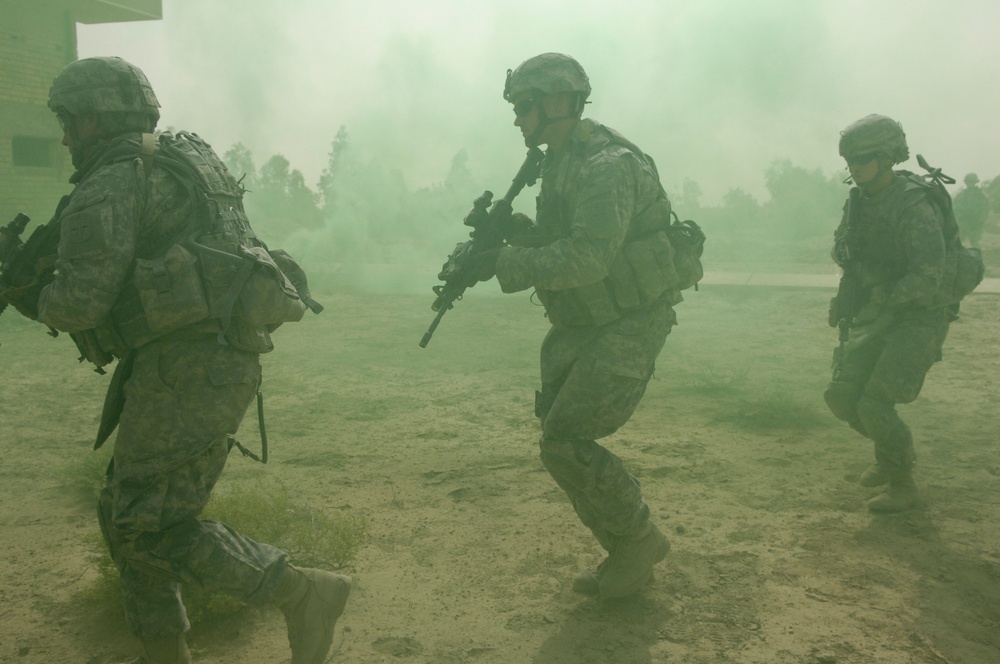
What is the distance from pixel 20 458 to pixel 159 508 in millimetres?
3505

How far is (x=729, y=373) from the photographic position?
7625mm

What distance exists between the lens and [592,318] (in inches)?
130

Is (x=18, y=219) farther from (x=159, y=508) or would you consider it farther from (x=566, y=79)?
(x=566, y=79)

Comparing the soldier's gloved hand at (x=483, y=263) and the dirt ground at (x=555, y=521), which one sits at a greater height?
the soldier's gloved hand at (x=483, y=263)

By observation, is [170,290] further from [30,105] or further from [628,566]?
[30,105]

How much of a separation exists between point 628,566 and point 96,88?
8.93 feet

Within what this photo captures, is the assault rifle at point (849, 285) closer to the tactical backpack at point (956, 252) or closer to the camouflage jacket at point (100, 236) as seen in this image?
the tactical backpack at point (956, 252)

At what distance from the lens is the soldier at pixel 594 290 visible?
3.16m

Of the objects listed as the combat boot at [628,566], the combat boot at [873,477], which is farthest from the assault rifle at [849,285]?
the combat boot at [628,566]

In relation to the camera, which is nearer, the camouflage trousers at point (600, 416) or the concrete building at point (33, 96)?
the camouflage trousers at point (600, 416)

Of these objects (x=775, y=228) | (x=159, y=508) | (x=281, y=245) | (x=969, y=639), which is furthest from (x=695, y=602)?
(x=775, y=228)

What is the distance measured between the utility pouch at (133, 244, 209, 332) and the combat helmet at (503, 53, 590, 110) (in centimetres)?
157

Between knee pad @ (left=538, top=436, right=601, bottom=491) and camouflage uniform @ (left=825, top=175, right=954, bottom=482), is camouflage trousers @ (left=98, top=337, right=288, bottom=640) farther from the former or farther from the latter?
camouflage uniform @ (left=825, top=175, right=954, bottom=482)

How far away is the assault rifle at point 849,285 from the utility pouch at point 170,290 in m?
3.67
